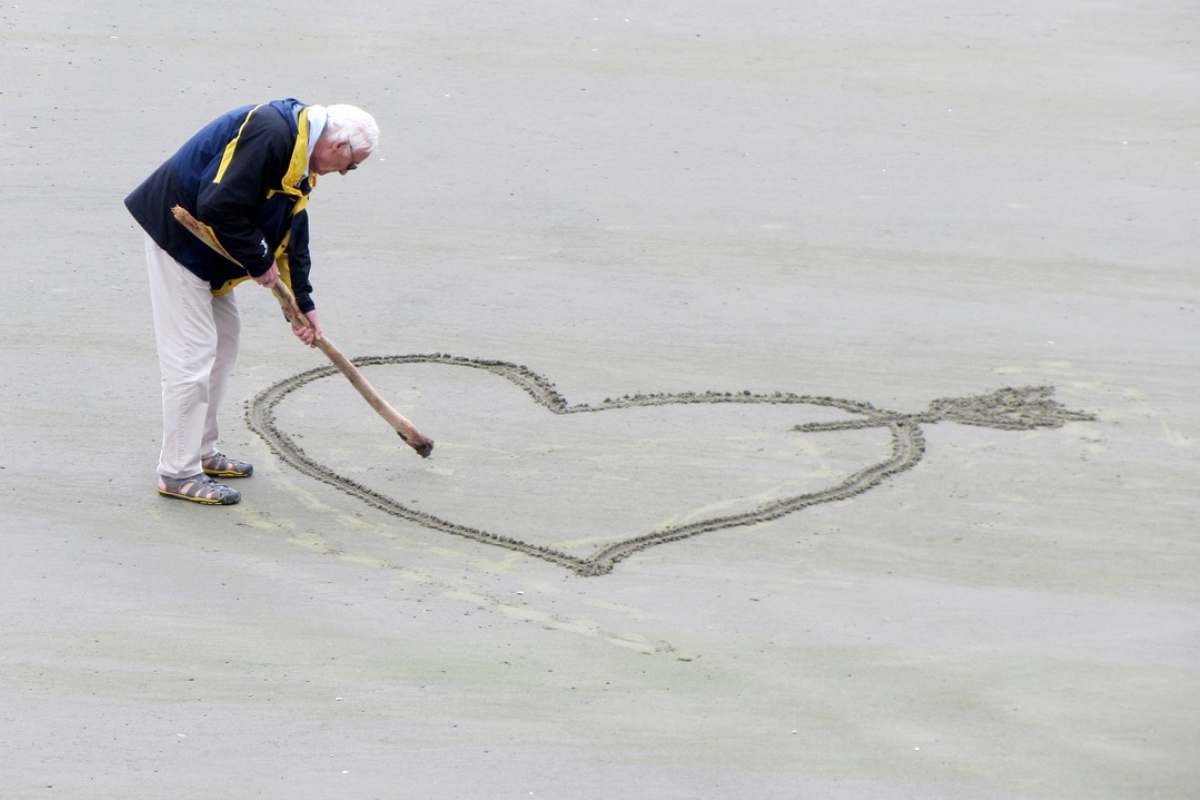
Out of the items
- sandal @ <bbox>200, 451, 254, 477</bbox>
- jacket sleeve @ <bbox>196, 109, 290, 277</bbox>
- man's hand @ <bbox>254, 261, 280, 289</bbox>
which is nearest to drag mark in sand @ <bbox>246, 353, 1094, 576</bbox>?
sandal @ <bbox>200, 451, 254, 477</bbox>

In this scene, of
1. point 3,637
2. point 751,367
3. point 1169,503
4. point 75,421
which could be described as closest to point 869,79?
point 751,367

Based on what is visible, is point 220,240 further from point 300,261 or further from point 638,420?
point 638,420

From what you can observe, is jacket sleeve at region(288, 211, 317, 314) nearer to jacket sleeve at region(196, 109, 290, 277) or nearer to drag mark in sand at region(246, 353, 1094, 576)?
jacket sleeve at region(196, 109, 290, 277)

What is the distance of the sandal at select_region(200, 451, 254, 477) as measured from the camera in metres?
7.39

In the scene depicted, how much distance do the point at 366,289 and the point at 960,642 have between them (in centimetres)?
404

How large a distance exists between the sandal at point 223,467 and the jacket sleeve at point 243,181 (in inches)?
39.7

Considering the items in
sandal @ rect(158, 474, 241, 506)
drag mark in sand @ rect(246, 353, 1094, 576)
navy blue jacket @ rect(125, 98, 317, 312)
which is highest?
navy blue jacket @ rect(125, 98, 317, 312)

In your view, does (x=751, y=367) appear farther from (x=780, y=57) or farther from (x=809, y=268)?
(x=780, y=57)

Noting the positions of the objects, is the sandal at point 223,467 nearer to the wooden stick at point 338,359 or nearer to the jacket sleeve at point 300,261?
the wooden stick at point 338,359

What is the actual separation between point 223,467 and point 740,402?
234 cm

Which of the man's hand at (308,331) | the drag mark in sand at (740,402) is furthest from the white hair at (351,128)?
the drag mark in sand at (740,402)

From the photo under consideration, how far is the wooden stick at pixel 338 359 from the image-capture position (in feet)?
22.5

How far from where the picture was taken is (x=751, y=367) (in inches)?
338

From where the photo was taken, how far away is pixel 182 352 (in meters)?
7.07
